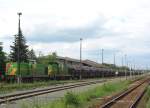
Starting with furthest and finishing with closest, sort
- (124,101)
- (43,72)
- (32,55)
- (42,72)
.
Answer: (32,55) → (43,72) → (42,72) → (124,101)

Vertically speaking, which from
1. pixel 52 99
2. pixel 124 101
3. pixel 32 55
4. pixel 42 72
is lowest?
pixel 124 101

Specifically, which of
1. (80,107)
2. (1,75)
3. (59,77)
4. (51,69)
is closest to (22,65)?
(1,75)

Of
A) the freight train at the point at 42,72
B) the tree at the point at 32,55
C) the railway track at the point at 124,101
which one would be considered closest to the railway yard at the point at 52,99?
the railway track at the point at 124,101

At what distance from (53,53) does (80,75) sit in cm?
6811

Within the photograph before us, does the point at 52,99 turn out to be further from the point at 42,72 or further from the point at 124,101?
the point at 42,72

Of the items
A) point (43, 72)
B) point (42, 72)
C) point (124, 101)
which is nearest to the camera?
point (124, 101)

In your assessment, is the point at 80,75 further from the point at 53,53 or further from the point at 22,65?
the point at 53,53

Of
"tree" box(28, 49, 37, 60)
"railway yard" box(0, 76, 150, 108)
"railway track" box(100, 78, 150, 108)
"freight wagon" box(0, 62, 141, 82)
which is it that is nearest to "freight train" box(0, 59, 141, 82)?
"freight wagon" box(0, 62, 141, 82)

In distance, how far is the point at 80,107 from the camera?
22891 mm

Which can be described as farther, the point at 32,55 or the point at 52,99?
the point at 32,55

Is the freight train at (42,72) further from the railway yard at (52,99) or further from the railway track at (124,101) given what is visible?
the railway track at (124,101)

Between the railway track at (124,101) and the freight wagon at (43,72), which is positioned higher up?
the freight wagon at (43,72)

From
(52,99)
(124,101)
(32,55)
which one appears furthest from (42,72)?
(32,55)

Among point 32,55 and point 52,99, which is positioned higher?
point 32,55
